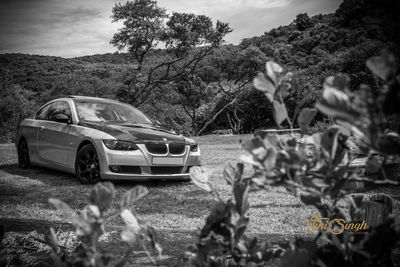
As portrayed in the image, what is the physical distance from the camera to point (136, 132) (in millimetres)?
5781

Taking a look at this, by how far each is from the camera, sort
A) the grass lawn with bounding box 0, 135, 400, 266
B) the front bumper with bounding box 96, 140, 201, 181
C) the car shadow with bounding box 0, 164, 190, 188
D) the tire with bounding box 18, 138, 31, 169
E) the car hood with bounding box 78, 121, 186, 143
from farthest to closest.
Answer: the tire with bounding box 18, 138, 31, 169 < the car shadow with bounding box 0, 164, 190, 188 < the car hood with bounding box 78, 121, 186, 143 < the front bumper with bounding box 96, 140, 201, 181 < the grass lawn with bounding box 0, 135, 400, 266

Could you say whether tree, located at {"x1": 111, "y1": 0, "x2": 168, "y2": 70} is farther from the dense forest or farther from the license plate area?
the license plate area

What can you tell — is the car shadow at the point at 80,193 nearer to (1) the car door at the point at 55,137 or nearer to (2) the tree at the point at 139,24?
(1) the car door at the point at 55,137

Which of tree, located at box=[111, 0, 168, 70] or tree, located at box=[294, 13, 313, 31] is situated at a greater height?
tree, located at box=[294, 13, 313, 31]

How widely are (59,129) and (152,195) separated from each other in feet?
8.12

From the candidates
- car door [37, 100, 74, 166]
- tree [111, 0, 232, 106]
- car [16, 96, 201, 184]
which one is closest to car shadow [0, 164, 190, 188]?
car [16, 96, 201, 184]

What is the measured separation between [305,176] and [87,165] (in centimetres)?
536

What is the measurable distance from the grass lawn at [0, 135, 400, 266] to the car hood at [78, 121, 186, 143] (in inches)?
32.8

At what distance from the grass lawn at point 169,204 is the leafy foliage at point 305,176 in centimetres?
150

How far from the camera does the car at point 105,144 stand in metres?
Result: 5.47

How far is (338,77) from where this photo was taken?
74 centimetres

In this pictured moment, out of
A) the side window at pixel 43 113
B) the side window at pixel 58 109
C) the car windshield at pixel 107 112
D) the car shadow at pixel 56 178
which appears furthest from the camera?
the side window at pixel 43 113

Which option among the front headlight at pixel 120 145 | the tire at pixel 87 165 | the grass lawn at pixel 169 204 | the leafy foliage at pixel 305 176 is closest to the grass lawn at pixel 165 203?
A: the grass lawn at pixel 169 204

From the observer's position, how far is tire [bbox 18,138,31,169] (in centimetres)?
752
